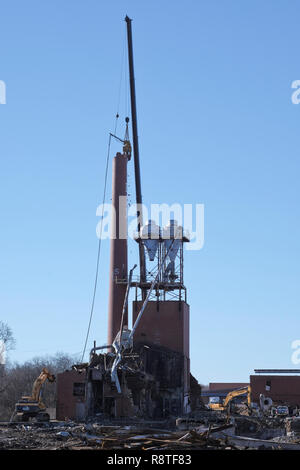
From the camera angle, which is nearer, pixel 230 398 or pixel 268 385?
pixel 230 398

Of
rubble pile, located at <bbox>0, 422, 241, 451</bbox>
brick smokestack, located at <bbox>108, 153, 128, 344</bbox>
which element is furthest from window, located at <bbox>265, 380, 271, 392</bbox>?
rubble pile, located at <bbox>0, 422, 241, 451</bbox>

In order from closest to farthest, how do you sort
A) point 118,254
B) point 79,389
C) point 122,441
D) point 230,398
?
point 122,441 → point 79,389 → point 118,254 → point 230,398

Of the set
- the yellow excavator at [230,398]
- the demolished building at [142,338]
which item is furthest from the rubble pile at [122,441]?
the yellow excavator at [230,398]

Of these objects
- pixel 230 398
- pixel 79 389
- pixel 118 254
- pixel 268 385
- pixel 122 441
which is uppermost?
pixel 118 254

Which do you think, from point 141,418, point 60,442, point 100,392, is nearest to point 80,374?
point 100,392

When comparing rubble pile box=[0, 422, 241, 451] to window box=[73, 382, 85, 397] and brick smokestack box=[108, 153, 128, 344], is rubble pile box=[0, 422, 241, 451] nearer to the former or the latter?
window box=[73, 382, 85, 397]

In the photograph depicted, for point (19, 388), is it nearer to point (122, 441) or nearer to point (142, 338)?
point (142, 338)

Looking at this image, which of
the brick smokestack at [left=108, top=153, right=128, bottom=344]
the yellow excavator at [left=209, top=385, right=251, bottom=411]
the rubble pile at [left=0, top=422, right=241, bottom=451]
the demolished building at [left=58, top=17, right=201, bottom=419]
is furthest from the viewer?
the yellow excavator at [left=209, top=385, right=251, bottom=411]

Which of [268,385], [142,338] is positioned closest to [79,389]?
[142,338]

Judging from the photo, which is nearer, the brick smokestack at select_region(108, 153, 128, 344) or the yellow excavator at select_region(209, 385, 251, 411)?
the brick smokestack at select_region(108, 153, 128, 344)

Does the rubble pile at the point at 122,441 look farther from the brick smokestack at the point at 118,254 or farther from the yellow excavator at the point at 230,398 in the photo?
the yellow excavator at the point at 230,398

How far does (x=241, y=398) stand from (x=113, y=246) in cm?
2507

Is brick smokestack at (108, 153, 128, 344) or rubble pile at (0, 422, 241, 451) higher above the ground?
brick smokestack at (108, 153, 128, 344)
